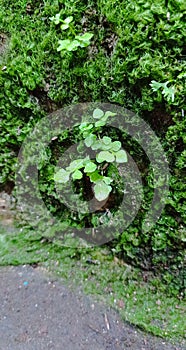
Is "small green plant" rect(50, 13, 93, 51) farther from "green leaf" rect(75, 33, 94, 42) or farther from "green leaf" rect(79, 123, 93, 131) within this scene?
"green leaf" rect(79, 123, 93, 131)

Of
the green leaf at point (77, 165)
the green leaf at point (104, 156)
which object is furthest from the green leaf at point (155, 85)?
the green leaf at point (77, 165)

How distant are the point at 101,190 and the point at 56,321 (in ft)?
1.72

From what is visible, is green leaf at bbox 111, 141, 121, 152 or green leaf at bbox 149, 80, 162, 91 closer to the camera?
green leaf at bbox 149, 80, 162, 91

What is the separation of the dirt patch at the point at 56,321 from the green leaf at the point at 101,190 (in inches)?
16.7

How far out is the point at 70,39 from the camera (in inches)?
44.5

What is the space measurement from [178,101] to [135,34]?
0.26 m

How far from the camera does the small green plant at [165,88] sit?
99cm

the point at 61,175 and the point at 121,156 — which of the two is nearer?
the point at 121,156

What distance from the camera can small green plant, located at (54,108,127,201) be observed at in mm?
1143

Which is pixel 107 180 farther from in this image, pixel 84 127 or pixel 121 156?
pixel 84 127

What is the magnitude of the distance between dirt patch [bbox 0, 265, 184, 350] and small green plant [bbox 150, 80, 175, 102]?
0.84m

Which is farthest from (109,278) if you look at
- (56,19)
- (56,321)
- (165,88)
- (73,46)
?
(56,19)

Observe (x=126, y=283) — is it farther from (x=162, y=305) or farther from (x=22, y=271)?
(x=22, y=271)

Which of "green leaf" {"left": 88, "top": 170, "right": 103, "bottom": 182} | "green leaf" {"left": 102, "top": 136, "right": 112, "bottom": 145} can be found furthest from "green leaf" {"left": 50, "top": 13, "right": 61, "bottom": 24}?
"green leaf" {"left": 88, "top": 170, "right": 103, "bottom": 182}
